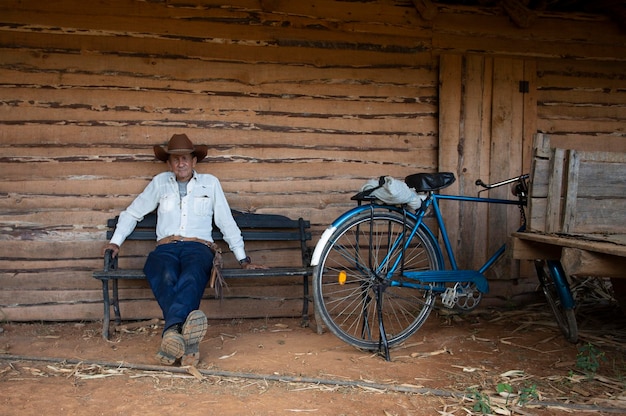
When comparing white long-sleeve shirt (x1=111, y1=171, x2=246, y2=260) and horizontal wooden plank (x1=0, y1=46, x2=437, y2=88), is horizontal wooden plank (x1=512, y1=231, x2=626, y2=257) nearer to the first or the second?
horizontal wooden plank (x1=0, y1=46, x2=437, y2=88)

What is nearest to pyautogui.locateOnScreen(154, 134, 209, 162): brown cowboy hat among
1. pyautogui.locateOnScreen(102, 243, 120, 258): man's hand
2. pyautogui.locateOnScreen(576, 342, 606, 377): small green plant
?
pyautogui.locateOnScreen(102, 243, 120, 258): man's hand

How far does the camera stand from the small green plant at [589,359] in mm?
3928

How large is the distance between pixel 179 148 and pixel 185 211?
51cm

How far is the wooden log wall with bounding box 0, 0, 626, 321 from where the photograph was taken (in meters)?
5.05

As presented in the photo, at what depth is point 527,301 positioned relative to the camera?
5.86 meters

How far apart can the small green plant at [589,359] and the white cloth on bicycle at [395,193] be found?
1.55 metres

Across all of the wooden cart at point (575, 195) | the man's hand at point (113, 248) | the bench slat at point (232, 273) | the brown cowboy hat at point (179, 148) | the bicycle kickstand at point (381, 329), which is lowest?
the bicycle kickstand at point (381, 329)

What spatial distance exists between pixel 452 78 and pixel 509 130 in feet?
A: 2.50

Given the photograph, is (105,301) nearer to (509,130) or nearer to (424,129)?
(424,129)

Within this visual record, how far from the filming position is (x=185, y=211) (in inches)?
191

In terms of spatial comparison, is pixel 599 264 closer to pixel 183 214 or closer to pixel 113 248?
pixel 183 214

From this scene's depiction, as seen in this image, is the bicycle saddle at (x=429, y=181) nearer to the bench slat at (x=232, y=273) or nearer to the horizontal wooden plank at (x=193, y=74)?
the bench slat at (x=232, y=273)

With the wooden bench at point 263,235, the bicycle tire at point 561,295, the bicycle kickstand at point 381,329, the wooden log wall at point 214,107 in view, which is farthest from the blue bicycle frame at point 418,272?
the wooden log wall at point 214,107

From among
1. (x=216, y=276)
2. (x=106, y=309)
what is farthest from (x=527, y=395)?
(x=106, y=309)
